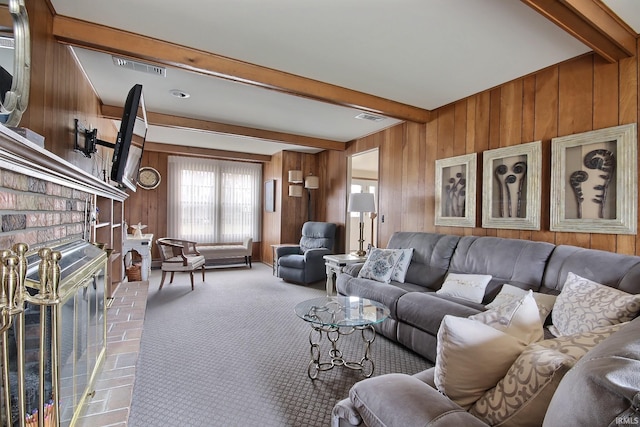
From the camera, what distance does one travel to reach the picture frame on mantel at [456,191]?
124 inches

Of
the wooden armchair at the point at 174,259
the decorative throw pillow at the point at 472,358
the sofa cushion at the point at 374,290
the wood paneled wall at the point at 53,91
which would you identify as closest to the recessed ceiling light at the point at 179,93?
the wood paneled wall at the point at 53,91

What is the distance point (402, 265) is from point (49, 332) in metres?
2.78

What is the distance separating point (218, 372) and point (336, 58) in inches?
101

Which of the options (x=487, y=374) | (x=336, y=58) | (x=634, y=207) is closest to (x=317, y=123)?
(x=336, y=58)

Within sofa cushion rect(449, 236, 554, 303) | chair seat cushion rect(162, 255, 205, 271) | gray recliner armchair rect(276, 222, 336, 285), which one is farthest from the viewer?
gray recliner armchair rect(276, 222, 336, 285)

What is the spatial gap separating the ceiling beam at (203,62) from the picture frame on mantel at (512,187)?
1213 millimetres

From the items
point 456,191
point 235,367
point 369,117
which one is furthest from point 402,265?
point 369,117

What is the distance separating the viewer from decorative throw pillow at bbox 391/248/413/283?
312 cm

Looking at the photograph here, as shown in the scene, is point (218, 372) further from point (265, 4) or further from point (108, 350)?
point (265, 4)

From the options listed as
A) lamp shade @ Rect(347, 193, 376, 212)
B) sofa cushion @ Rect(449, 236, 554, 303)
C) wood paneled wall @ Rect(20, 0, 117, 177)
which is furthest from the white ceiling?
sofa cushion @ Rect(449, 236, 554, 303)

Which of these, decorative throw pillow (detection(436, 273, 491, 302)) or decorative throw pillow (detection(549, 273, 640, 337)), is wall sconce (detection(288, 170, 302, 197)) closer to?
decorative throw pillow (detection(436, 273, 491, 302))

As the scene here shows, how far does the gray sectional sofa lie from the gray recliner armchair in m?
1.33

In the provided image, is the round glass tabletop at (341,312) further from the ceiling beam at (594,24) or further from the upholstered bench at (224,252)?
the upholstered bench at (224,252)

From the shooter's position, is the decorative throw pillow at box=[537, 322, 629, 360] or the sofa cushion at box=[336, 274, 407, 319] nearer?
the decorative throw pillow at box=[537, 322, 629, 360]
